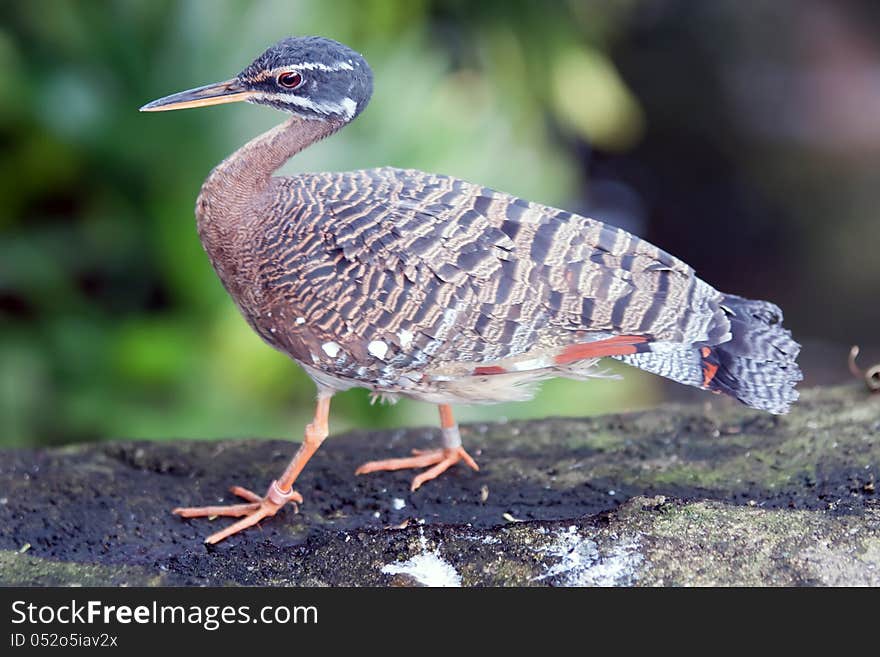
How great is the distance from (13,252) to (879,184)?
9.66m

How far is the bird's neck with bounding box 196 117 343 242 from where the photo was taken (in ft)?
14.4

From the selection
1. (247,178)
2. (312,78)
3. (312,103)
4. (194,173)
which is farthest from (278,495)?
(194,173)

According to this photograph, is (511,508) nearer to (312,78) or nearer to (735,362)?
(735,362)

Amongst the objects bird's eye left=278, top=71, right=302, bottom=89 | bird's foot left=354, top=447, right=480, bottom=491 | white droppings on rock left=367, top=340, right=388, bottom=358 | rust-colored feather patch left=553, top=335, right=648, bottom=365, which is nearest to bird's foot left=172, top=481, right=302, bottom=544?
bird's foot left=354, top=447, right=480, bottom=491

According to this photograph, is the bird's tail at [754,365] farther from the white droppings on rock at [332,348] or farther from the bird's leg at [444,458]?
the white droppings on rock at [332,348]

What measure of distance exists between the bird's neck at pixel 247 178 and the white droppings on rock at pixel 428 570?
1560mm

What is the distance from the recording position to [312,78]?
424 cm

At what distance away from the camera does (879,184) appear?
39.3ft

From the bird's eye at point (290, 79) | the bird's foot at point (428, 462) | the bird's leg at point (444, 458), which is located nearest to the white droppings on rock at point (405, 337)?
the bird's leg at point (444, 458)

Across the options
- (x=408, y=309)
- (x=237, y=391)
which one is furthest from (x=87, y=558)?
(x=237, y=391)

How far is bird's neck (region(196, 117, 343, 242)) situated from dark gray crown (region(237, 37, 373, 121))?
4.3 inches

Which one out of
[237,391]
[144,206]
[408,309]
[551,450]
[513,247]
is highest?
[513,247]

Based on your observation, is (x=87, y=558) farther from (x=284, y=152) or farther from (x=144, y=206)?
(x=144, y=206)

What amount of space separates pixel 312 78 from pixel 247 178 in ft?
1.76
